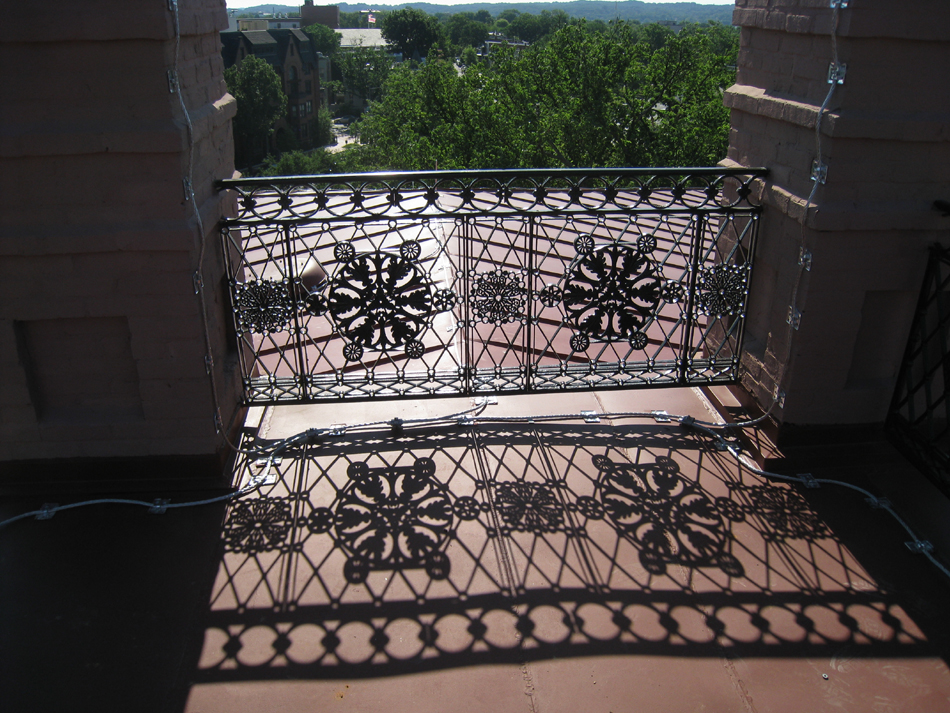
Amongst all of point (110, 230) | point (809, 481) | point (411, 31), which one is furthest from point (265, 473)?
point (411, 31)

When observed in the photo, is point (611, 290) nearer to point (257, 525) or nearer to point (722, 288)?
point (722, 288)

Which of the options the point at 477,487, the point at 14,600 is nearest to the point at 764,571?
the point at 477,487

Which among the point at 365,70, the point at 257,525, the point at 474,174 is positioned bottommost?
the point at 257,525

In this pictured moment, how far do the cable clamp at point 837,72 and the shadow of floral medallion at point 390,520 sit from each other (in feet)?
9.72

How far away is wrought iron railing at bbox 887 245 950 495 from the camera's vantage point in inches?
148

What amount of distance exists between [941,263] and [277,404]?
4035 mm

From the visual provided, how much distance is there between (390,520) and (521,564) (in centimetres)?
77

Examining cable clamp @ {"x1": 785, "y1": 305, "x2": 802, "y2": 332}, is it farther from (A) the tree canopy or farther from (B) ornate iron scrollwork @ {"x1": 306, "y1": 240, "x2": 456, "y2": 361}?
(A) the tree canopy

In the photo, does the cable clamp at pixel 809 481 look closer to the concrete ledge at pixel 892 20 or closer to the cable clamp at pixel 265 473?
the concrete ledge at pixel 892 20

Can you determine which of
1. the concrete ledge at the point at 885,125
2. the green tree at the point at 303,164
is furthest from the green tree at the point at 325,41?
the concrete ledge at the point at 885,125

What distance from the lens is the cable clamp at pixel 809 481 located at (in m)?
4.04

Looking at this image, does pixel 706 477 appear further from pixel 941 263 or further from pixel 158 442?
pixel 158 442

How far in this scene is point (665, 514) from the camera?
150 inches

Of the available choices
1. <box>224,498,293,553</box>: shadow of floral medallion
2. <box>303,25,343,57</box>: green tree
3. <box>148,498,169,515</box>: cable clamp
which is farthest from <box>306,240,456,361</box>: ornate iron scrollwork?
<box>303,25,343,57</box>: green tree
